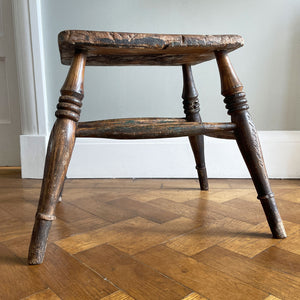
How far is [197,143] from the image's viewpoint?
1.05 metres

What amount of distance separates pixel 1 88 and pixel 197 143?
1.00m

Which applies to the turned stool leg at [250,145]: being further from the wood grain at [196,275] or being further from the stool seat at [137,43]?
the wood grain at [196,275]

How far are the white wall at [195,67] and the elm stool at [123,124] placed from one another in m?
0.51

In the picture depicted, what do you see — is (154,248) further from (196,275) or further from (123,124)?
(123,124)

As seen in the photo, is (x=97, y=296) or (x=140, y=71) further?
(x=140, y=71)

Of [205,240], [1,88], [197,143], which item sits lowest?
[205,240]

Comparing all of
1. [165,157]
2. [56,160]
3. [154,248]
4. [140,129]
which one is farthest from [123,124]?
[165,157]

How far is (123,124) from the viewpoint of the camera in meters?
0.68

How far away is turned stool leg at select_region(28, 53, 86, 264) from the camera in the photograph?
588mm

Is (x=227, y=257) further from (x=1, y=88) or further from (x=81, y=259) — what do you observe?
(x=1, y=88)

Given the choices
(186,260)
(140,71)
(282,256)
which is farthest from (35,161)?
(282,256)

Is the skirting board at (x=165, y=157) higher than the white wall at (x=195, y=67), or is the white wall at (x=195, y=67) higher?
the white wall at (x=195, y=67)

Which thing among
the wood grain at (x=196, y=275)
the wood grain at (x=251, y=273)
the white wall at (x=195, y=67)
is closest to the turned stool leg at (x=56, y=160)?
the wood grain at (x=196, y=275)

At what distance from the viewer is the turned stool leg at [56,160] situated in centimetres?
59
